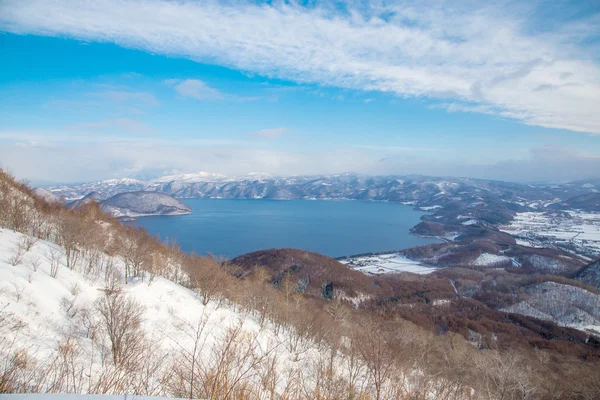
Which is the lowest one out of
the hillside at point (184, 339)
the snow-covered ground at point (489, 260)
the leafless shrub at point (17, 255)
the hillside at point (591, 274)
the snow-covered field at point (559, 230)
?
the snow-covered ground at point (489, 260)

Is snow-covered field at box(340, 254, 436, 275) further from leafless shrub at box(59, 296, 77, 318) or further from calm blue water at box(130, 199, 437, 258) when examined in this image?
leafless shrub at box(59, 296, 77, 318)

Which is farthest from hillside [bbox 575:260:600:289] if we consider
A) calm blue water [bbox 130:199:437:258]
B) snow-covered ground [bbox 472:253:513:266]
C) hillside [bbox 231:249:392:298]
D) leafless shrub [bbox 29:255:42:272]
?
leafless shrub [bbox 29:255:42:272]

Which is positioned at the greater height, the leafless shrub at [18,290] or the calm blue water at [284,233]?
the leafless shrub at [18,290]

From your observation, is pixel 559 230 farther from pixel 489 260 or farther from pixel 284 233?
pixel 284 233

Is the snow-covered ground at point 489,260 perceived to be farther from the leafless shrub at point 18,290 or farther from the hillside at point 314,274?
the leafless shrub at point 18,290

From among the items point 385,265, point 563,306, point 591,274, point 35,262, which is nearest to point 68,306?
point 35,262

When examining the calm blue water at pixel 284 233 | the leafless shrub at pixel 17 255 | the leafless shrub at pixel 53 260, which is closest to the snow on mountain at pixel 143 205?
the calm blue water at pixel 284 233
